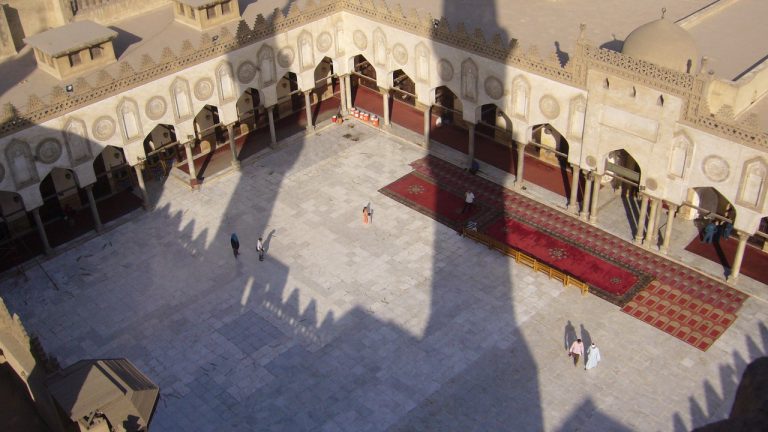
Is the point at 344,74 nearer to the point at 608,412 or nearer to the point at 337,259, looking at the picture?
the point at 337,259

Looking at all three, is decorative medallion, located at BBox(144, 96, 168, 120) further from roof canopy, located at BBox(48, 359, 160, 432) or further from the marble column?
roof canopy, located at BBox(48, 359, 160, 432)

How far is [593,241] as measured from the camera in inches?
1442

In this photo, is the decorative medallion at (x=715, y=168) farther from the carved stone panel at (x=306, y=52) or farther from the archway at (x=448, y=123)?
the carved stone panel at (x=306, y=52)

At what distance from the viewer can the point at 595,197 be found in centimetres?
3703

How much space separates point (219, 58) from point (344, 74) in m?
8.64

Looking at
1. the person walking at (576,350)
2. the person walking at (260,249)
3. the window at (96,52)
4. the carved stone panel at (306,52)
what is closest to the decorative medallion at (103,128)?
the window at (96,52)

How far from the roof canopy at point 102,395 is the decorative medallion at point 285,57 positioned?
27.7 meters

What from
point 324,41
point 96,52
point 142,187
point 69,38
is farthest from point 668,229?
point 69,38

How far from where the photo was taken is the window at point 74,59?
1432 inches

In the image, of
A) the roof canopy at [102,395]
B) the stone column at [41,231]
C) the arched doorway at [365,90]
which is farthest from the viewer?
the arched doorway at [365,90]

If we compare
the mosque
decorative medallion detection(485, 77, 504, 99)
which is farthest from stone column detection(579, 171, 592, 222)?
decorative medallion detection(485, 77, 504, 99)

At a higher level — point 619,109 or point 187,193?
point 619,109

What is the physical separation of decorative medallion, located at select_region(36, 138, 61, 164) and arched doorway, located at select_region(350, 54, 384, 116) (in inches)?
709

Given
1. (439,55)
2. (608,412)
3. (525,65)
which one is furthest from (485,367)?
(439,55)
